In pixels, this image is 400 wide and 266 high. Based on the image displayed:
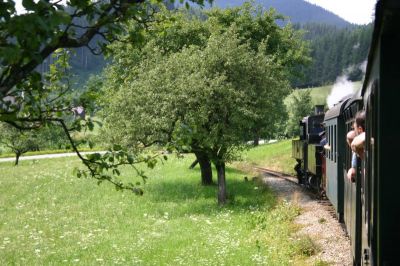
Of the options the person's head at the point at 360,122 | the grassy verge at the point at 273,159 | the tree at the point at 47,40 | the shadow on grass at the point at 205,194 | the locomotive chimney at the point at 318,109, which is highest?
the tree at the point at 47,40

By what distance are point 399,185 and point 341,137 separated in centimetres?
875

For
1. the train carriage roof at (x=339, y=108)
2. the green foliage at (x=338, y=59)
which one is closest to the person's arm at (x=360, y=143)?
the train carriage roof at (x=339, y=108)

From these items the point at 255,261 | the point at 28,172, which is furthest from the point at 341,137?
the point at 28,172

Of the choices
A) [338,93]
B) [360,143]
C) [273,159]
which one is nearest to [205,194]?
[338,93]

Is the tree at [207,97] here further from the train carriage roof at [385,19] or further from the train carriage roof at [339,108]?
the train carriage roof at [385,19]

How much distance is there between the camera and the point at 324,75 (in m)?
159

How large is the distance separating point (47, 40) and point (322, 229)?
12.7 metres

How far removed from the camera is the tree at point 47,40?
10.2 feet

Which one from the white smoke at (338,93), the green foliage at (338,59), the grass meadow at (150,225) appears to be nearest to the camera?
the grass meadow at (150,225)

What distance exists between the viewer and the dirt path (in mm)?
11766

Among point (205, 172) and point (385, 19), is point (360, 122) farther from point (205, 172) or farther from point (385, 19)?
point (205, 172)

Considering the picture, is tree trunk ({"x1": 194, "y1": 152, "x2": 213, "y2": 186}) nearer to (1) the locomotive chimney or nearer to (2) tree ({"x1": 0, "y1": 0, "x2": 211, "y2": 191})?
(1) the locomotive chimney

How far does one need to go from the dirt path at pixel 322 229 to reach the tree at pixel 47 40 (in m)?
7.90

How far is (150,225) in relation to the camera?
19.5 m
